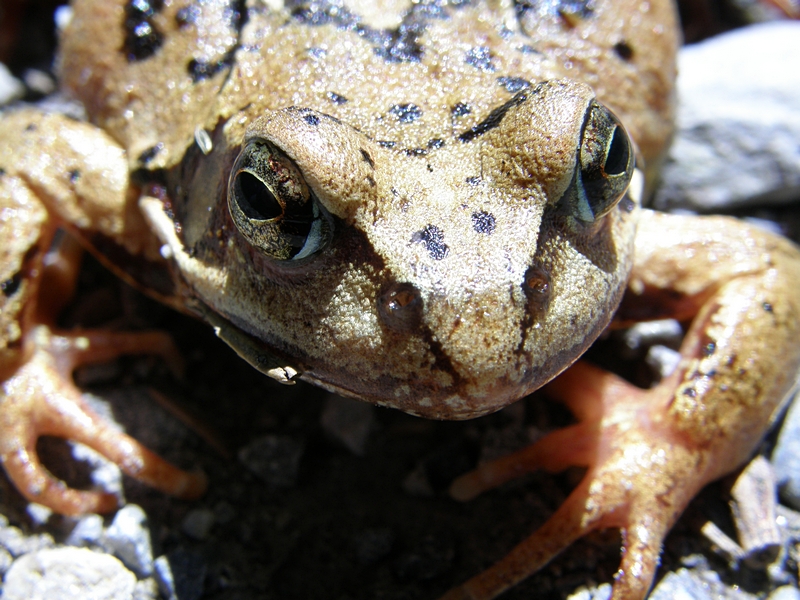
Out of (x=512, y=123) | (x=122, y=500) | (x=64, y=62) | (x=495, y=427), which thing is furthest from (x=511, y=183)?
(x=64, y=62)

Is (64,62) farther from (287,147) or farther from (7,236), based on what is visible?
(287,147)

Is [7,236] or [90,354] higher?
[7,236]

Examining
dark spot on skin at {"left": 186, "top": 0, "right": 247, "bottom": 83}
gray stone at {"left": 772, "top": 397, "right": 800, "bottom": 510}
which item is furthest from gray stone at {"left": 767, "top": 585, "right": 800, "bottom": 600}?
dark spot on skin at {"left": 186, "top": 0, "right": 247, "bottom": 83}

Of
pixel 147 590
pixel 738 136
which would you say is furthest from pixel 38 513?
pixel 738 136

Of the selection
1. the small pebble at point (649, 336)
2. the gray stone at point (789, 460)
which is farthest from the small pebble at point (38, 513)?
the gray stone at point (789, 460)

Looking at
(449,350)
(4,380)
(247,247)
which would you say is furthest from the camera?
(4,380)

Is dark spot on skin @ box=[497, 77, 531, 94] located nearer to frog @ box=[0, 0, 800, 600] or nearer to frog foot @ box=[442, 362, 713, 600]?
frog @ box=[0, 0, 800, 600]

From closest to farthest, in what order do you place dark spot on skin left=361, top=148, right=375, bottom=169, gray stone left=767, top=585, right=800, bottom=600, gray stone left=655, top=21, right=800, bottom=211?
dark spot on skin left=361, top=148, right=375, bottom=169, gray stone left=767, top=585, right=800, bottom=600, gray stone left=655, top=21, right=800, bottom=211

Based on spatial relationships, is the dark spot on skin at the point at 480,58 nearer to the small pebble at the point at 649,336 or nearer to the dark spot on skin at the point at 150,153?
the dark spot on skin at the point at 150,153
